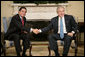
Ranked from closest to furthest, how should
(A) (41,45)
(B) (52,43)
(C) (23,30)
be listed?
(B) (52,43), (C) (23,30), (A) (41,45)

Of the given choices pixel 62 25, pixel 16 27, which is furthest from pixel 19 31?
pixel 62 25

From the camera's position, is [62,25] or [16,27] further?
[16,27]

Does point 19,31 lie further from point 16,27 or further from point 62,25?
point 62,25

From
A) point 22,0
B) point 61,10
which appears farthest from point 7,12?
point 61,10

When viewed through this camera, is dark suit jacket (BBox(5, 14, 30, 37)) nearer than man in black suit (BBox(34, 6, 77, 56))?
No

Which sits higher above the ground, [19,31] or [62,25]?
[62,25]

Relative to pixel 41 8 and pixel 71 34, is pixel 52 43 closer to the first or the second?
pixel 71 34

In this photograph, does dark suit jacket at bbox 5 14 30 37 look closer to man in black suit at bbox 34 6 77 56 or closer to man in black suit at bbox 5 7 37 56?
man in black suit at bbox 5 7 37 56

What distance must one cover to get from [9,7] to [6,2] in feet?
0.52

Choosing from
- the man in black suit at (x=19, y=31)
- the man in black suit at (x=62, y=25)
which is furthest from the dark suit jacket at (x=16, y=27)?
the man in black suit at (x=62, y=25)

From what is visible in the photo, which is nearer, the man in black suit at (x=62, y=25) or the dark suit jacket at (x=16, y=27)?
the man in black suit at (x=62, y=25)

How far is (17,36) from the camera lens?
142 inches

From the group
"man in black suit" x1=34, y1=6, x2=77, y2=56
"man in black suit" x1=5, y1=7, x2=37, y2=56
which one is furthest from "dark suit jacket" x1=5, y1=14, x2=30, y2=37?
"man in black suit" x1=34, y1=6, x2=77, y2=56

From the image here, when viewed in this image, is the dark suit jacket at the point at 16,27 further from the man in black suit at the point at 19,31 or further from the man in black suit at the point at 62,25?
the man in black suit at the point at 62,25
